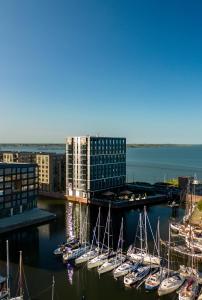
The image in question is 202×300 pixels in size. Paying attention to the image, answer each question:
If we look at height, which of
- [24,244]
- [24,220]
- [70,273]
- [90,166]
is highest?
[90,166]

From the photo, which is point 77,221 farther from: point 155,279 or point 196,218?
point 155,279

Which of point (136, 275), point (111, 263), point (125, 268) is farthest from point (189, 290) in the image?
point (111, 263)

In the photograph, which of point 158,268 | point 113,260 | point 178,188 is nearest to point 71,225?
point 113,260

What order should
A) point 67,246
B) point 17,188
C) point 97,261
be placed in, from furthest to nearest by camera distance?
point 17,188 → point 67,246 → point 97,261

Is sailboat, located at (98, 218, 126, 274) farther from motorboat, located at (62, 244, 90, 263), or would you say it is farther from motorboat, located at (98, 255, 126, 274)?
motorboat, located at (62, 244, 90, 263)

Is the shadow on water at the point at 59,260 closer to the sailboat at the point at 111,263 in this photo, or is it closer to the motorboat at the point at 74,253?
the sailboat at the point at 111,263

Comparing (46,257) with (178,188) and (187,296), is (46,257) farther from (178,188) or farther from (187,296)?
(178,188)

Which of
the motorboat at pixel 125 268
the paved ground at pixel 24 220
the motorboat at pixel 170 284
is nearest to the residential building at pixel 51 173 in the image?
the paved ground at pixel 24 220
